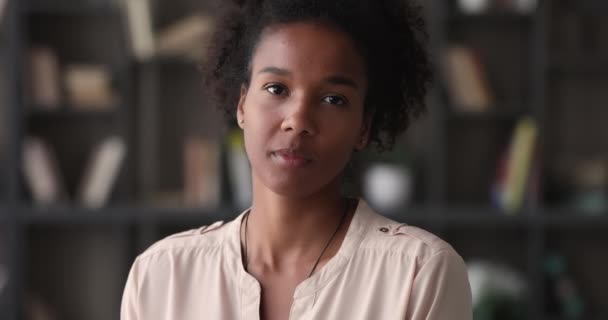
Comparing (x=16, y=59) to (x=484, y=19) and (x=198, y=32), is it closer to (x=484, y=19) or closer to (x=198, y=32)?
(x=198, y=32)

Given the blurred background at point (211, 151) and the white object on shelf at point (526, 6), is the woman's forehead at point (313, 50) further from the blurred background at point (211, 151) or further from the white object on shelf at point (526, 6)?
the white object on shelf at point (526, 6)

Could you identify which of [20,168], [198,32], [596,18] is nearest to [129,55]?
[198,32]

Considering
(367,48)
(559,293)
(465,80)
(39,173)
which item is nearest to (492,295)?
(559,293)

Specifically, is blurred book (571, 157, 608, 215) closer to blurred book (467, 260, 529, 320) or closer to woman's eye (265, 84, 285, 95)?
blurred book (467, 260, 529, 320)

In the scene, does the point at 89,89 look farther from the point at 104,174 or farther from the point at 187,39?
the point at 187,39

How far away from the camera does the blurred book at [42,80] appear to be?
12.5ft

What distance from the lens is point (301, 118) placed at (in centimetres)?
118

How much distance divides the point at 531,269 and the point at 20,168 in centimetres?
226

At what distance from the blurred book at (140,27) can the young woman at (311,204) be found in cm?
249

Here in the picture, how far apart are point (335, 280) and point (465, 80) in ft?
9.13

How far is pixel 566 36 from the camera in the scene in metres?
4.04

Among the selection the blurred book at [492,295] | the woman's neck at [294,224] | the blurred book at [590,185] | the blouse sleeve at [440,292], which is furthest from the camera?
the blurred book at [590,185]

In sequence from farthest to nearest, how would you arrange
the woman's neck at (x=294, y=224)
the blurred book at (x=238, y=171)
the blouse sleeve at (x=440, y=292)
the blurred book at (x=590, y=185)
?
1. the blurred book at (x=590, y=185)
2. the blurred book at (x=238, y=171)
3. the woman's neck at (x=294, y=224)
4. the blouse sleeve at (x=440, y=292)

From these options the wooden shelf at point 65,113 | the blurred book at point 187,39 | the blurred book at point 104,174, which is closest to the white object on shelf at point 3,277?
the blurred book at point 104,174
